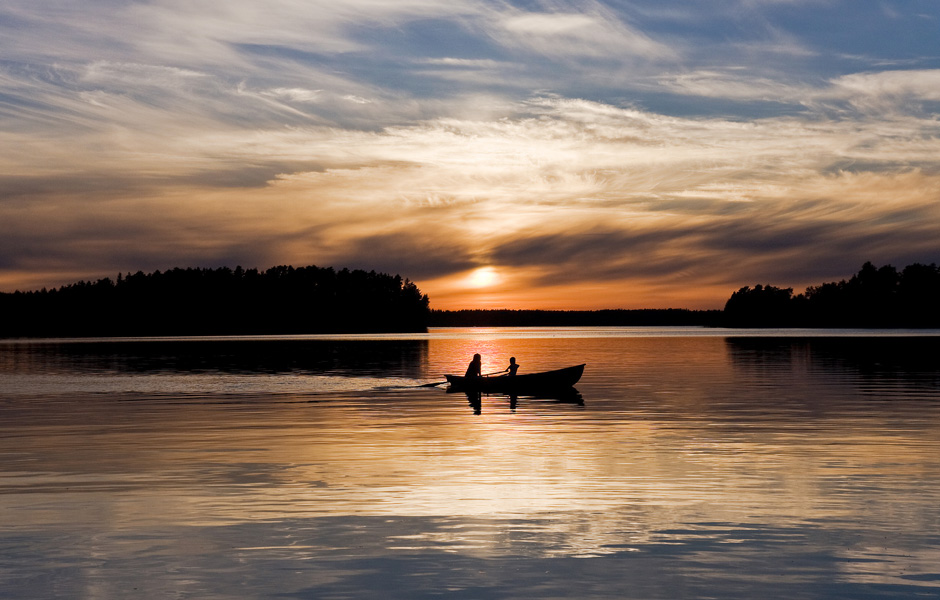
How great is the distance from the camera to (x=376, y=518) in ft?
61.2

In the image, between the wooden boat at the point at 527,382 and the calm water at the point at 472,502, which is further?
the wooden boat at the point at 527,382

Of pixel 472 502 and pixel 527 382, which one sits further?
pixel 527 382

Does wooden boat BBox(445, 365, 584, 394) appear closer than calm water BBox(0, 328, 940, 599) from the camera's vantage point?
No

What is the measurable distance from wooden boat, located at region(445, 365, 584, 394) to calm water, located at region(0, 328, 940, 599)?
951 cm

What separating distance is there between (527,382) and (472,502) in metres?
35.2

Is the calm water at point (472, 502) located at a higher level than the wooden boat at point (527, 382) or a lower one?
lower

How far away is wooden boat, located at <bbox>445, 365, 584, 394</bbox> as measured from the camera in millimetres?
54531

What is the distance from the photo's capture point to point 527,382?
55.2m

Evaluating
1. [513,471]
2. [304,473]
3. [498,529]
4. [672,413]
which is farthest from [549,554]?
[672,413]

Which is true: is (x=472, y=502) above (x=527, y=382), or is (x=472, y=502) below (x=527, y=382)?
below

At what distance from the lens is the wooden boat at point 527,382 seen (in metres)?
54.5

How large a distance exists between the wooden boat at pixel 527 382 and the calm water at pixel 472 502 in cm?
951

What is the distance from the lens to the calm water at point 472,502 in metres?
14.4

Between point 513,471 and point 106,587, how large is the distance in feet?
40.6
